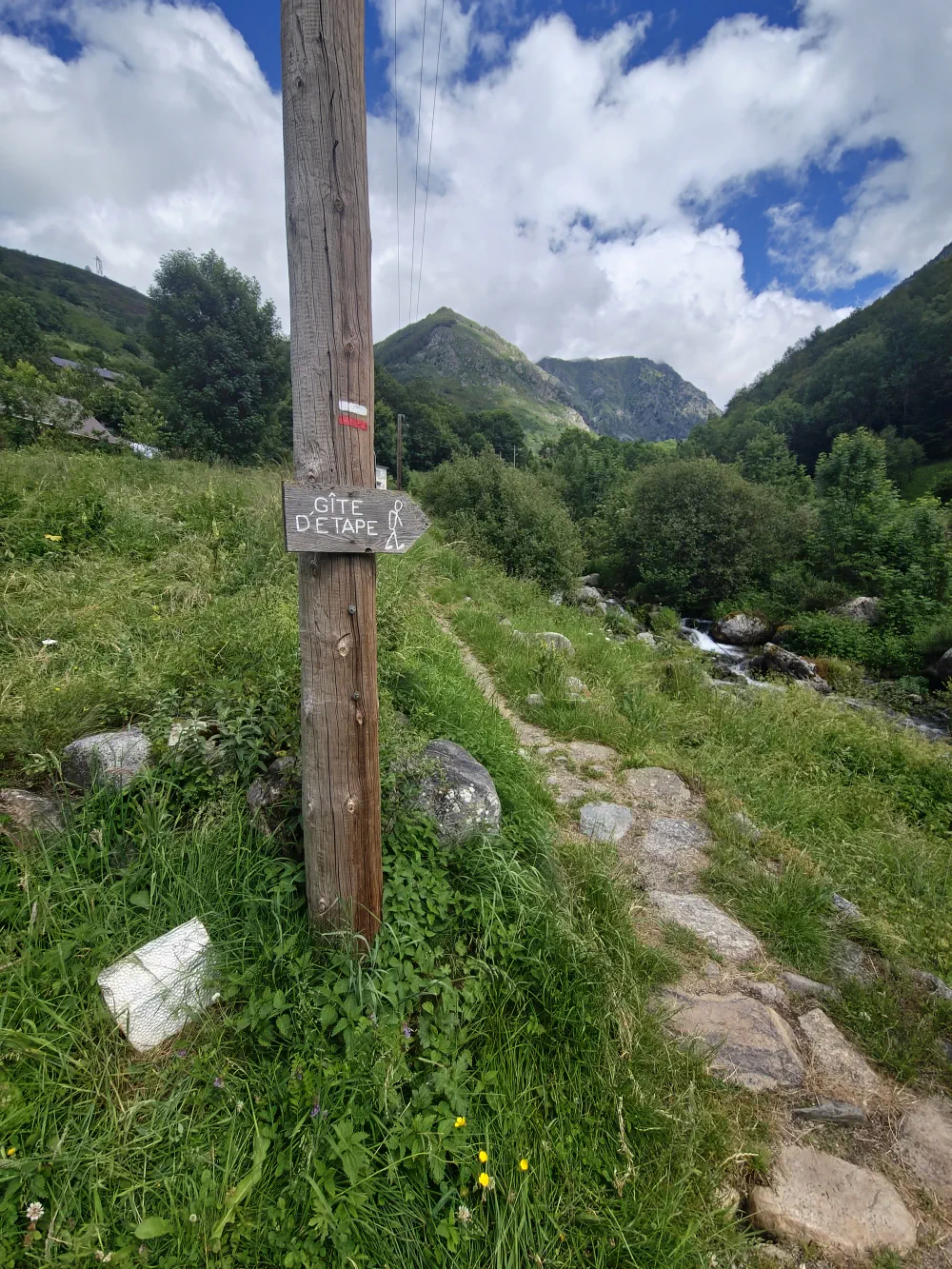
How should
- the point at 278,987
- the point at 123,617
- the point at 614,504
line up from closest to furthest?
the point at 278,987 < the point at 123,617 < the point at 614,504

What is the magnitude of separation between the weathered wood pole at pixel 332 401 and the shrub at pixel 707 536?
1662 centimetres

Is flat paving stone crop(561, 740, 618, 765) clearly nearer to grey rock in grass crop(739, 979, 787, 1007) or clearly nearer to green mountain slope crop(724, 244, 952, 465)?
grey rock in grass crop(739, 979, 787, 1007)

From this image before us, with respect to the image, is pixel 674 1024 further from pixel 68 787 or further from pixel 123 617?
pixel 123 617

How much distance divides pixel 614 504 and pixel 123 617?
1966 centimetres

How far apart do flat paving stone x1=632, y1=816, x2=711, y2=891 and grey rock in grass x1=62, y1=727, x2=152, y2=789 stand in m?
3.10

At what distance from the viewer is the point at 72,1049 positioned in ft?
5.27

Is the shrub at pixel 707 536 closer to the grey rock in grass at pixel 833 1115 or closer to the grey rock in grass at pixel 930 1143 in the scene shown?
the grey rock in grass at pixel 930 1143

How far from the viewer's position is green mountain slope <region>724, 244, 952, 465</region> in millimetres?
38906

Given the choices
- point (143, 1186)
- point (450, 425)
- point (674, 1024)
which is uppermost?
point (450, 425)

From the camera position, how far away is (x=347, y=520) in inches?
66.7

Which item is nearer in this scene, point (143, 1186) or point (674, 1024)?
point (143, 1186)

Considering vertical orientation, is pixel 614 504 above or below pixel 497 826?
above

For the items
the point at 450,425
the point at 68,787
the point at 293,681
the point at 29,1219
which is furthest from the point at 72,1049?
the point at 450,425

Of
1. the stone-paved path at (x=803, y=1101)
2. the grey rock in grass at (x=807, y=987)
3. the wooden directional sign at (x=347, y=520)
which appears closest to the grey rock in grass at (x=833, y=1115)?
the stone-paved path at (x=803, y=1101)
